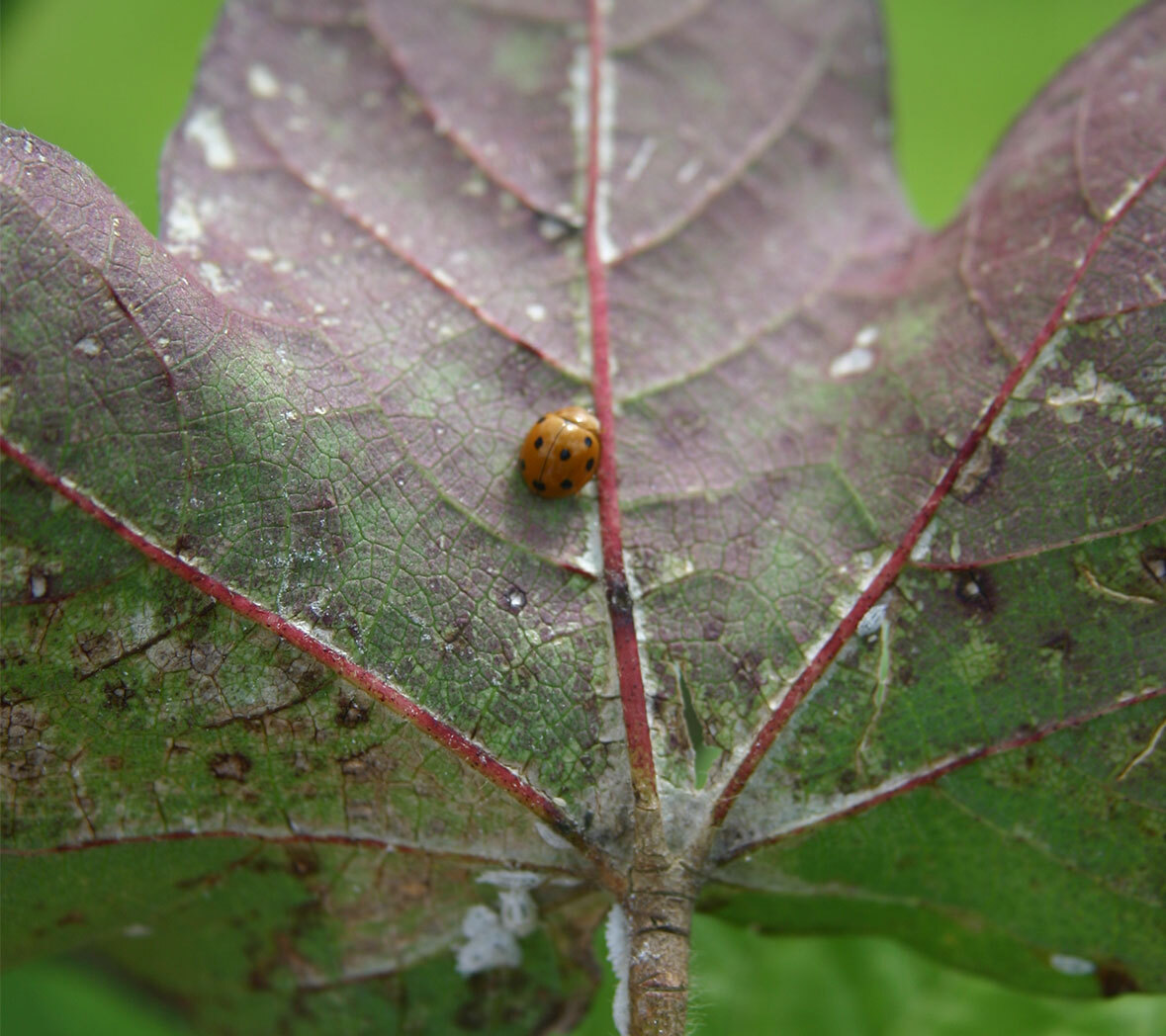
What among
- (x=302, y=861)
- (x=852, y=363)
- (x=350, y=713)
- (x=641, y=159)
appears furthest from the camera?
(x=641, y=159)

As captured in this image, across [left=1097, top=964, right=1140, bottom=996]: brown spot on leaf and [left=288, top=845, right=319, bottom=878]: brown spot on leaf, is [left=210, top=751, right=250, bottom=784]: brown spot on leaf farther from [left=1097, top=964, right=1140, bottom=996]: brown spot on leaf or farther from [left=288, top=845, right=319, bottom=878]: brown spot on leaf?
[left=1097, top=964, right=1140, bottom=996]: brown spot on leaf

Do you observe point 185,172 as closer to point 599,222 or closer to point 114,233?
point 114,233

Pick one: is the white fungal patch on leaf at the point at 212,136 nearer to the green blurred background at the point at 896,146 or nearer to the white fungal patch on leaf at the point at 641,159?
the green blurred background at the point at 896,146

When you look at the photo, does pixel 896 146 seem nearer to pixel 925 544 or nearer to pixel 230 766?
pixel 925 544

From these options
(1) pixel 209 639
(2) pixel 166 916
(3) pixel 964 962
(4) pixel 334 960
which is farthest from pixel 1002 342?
(2) pixel 166 916

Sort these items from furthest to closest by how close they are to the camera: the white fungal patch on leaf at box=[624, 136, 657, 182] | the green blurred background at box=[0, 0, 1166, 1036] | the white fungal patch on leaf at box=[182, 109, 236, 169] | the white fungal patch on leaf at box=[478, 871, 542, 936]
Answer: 1. the green blurred background at box=[0, 0, 1166, 1036]
2. the white fungal patch on leaf at box=[624, 136, 657, 182]
3. the white fungal patch on leaf at box=[182, 109, 236, 169]
4. the white fungal patch on leaf at box=[478, 871, 542, 936]

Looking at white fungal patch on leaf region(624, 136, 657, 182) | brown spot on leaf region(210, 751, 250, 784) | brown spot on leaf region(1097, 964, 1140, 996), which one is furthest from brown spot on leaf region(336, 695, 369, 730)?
brown spot on leaf region(1097, 964, 1140, 996)

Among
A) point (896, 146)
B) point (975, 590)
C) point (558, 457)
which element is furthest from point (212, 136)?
point (896, 146)
